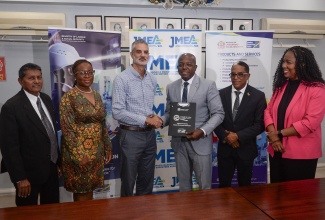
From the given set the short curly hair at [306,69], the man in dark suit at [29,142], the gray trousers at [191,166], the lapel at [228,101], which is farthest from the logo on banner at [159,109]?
the short curly hair at [306,69]

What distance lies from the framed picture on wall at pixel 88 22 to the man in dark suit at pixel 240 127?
7.35 feet

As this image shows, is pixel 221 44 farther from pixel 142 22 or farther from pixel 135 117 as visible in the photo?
pixel 135 117

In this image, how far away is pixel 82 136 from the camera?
7.51ft

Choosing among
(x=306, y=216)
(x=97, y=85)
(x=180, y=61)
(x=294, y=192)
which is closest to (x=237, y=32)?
(x=180, y=61)

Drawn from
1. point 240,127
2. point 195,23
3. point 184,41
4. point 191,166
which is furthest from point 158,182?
point 195,23

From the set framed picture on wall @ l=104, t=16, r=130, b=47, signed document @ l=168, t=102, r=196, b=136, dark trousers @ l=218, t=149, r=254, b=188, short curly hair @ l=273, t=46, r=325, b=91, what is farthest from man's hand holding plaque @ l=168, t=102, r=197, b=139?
framed picture on wall @ l=104, t=16, r=130, b=47

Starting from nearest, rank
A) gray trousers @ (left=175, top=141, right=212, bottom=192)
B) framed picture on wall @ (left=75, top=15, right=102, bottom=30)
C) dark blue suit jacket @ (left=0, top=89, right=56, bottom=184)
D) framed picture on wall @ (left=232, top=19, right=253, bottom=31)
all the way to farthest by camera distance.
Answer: dark blue suit jacket @ (left=0, top=89, right=56, bottom=184), gray trousers @ (left=175, top=141, right=212, bottom=192), framed picture on wall @ (left=75, top=15, right=102, bottom=30), framed picture on wall @ (left=232, top=19, right=253, bottom=31)

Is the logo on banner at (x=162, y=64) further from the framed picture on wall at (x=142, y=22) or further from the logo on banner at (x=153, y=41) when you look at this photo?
the framed picture on wall at (x=142, y=22)

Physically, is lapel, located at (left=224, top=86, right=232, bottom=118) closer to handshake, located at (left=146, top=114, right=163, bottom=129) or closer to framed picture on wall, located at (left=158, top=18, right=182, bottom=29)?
handshake, located at (left=146, top=114, right=163, bottom=129)

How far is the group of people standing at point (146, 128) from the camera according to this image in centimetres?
226

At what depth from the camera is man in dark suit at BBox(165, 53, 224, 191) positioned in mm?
2701

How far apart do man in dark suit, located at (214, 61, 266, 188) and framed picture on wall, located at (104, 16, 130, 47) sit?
6.40 feet

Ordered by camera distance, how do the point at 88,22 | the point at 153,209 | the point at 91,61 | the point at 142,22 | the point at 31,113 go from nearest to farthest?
the point at 153,209
the point at 31,113
the point at 91,61
the point at 88,22
the point at 142,22

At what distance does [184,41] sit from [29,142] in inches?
90.7
